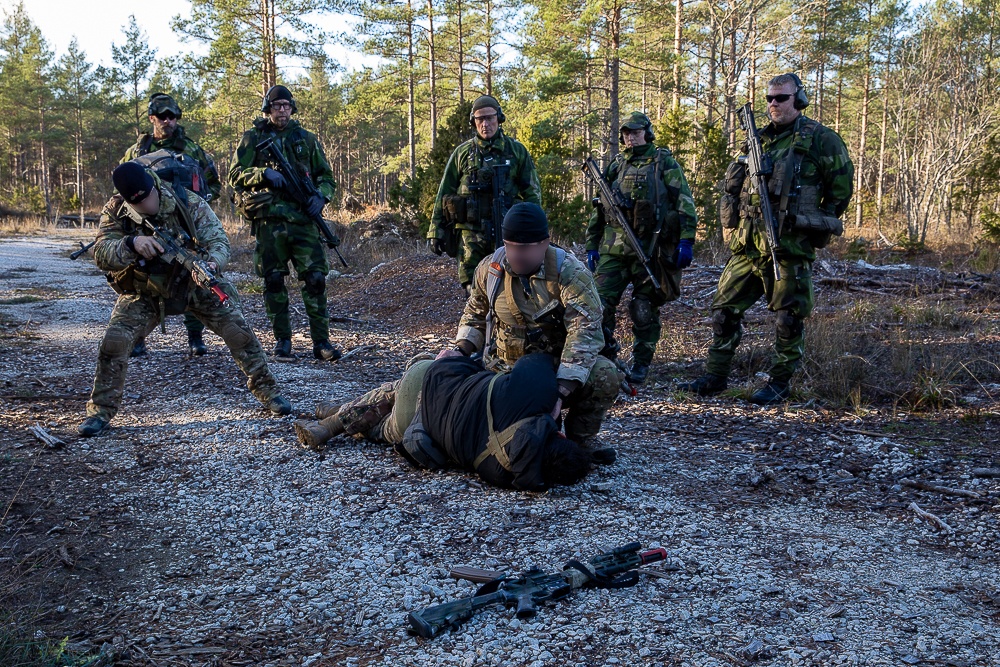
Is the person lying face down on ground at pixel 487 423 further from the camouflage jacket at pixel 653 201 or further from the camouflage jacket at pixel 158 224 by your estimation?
the camouflage jacket at pixel 653 201

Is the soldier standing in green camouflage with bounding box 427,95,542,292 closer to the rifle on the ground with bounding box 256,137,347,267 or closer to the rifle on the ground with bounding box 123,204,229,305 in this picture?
the rifle on the ground with bounding box 256,137,347,267

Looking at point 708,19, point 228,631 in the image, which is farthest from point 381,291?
point 708,19

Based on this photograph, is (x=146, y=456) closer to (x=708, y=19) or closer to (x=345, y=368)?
(x=345, y=368)

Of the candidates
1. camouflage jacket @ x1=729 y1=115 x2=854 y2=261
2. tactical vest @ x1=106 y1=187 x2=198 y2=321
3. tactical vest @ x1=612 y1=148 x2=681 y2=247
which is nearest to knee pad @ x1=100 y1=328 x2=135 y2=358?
Answer: tactical vest @ x1=106 y1=187 x2=198 y2=321

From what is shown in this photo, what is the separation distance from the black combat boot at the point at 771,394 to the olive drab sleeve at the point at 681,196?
144 centimetres

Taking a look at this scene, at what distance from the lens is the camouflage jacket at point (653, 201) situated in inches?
249

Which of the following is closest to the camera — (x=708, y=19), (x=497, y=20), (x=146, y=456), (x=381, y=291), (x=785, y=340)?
(x=146, y=456)

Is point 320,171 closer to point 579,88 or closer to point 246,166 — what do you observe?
point 246,166

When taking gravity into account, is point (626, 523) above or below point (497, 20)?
below

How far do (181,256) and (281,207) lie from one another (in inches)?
82.8

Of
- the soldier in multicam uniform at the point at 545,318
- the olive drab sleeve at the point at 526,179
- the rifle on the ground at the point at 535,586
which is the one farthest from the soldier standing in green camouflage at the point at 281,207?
the rifle on the ground at the point at 535,586

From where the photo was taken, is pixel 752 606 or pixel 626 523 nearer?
pixel 752 606

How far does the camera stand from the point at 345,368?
280 inches

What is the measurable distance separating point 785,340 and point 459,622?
3927mm
